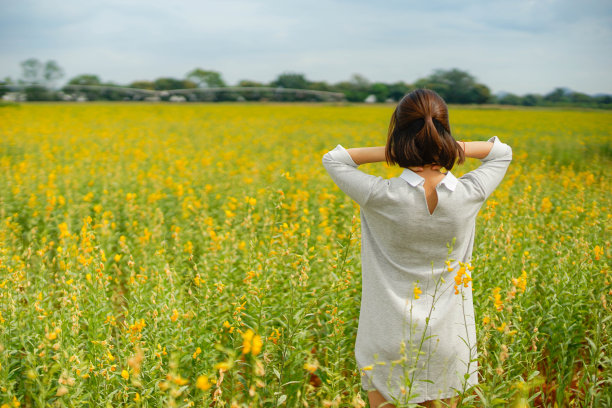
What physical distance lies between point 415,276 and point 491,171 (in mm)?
534

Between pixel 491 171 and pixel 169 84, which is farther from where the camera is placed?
pixel 169 84

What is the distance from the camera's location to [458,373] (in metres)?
1.83

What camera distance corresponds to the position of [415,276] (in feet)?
5.77

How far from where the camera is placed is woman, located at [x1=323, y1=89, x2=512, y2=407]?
1.64 meters

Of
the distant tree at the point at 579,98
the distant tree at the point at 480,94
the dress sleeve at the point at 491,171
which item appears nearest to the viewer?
the dress sleeve at the point at 491,171

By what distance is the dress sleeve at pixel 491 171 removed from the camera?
1.73 m

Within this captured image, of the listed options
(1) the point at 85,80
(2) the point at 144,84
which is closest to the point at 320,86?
(2) the point at 144,84

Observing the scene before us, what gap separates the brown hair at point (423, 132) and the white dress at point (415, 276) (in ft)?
0.24

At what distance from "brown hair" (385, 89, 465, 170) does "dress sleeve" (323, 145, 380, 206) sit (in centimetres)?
15

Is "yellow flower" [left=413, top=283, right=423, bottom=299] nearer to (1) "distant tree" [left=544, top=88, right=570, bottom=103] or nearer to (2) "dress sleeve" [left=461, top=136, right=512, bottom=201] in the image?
(2) "dress sleeve" [left=461, top=136, right=512, bottom=201]

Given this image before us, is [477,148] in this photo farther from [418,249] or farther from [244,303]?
[244,303]

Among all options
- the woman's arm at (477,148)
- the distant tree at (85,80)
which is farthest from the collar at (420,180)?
the distant tree at (85,80)

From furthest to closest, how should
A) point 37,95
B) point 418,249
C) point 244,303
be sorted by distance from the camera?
1. point 37,95
2. point 244,303
3. point 418,249

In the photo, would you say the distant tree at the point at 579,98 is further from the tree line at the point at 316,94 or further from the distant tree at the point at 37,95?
the distant tree at the point at 37,95
